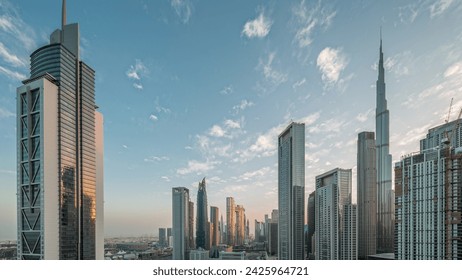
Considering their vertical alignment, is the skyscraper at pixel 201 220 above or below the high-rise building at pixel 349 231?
above

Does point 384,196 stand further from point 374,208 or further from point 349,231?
point 349,231

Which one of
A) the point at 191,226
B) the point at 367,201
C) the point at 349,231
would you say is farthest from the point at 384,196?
the point at 191,226

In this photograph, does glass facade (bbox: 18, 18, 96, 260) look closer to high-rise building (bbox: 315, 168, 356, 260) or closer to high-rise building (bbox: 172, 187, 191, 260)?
high-rise building (bbox: 172, 187, 191, 260)

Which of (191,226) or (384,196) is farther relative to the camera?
(384,196)

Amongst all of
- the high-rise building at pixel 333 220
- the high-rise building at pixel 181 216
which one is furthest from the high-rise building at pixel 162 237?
the high-rise building at pixel 333 220

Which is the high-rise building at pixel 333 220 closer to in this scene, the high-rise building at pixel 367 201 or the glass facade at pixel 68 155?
the high-rise building at pixel 367 201
